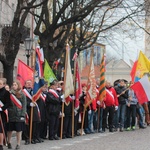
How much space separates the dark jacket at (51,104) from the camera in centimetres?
1616

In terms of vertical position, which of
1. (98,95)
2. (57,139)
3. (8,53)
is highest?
(8,53)

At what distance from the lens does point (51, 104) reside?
16.2m

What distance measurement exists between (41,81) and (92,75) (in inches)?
138

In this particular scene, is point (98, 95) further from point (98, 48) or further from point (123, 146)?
point (98, 48)

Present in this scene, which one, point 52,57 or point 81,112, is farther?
point 52,57

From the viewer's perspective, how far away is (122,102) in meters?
19.8

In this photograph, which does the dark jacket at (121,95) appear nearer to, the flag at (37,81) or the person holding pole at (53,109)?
the person holding pole at (53,109)

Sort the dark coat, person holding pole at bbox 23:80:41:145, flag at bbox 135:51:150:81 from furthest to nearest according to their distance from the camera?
flag at bbox 135:51:150:81 → the dark coat → person holding pole at bbox 23:80:41:145

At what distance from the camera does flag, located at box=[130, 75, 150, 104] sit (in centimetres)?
1948

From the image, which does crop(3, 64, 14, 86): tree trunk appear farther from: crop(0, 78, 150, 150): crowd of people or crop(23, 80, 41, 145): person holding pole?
crop(23, 80, 41, 145): person holding pole

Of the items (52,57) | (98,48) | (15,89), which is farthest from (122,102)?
(98,48)

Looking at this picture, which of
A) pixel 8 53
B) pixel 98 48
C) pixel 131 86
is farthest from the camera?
pixel 98 48

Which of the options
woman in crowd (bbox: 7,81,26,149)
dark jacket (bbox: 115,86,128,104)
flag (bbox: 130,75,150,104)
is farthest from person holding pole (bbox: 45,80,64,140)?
flag (bbox: 130,75,150,104)

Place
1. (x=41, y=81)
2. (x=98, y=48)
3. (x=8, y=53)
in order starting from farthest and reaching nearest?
(x=98, y=48) → (x=8, y=53) → (x=41, y=81)
